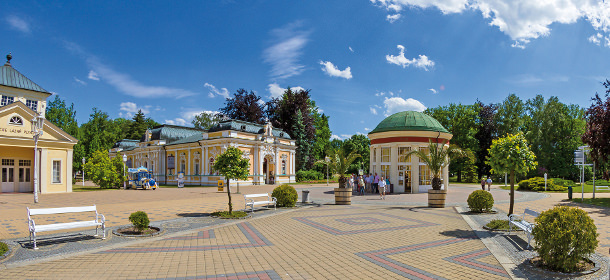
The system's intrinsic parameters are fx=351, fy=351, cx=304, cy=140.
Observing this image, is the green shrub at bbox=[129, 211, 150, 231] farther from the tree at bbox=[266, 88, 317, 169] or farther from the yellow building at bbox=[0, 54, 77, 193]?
the tree at bbox=[266, 88, 317, 169]

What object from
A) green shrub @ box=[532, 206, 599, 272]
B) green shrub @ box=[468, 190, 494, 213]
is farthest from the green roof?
green shrub @ box=[532, 206, 599, 272]

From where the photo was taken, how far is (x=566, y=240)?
6.34 meters

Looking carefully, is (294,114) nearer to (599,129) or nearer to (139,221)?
(599,129)

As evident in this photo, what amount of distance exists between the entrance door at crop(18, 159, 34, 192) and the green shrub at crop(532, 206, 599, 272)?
3523 centimetres

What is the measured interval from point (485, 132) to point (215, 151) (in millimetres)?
42058

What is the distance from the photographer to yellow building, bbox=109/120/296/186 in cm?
4094

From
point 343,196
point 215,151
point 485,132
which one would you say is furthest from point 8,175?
point 485,132

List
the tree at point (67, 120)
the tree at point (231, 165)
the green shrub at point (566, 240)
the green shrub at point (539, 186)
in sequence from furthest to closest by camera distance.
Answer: the tree at point (67, 120) < the green shrub at point (539, 186) < the tree at point (231, 165) < the green shrub at point (566, 240)

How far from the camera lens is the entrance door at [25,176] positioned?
2864 centimetres

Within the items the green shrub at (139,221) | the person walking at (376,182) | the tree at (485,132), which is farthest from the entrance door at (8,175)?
the tree at (485,132)

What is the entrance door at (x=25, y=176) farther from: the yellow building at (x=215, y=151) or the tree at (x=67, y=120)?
the tree at (x=67, y=120)

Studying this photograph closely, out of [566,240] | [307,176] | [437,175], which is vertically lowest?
[307,176]

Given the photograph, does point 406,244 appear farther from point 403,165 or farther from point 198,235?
point 403,165

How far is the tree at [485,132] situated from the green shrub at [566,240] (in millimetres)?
52582
